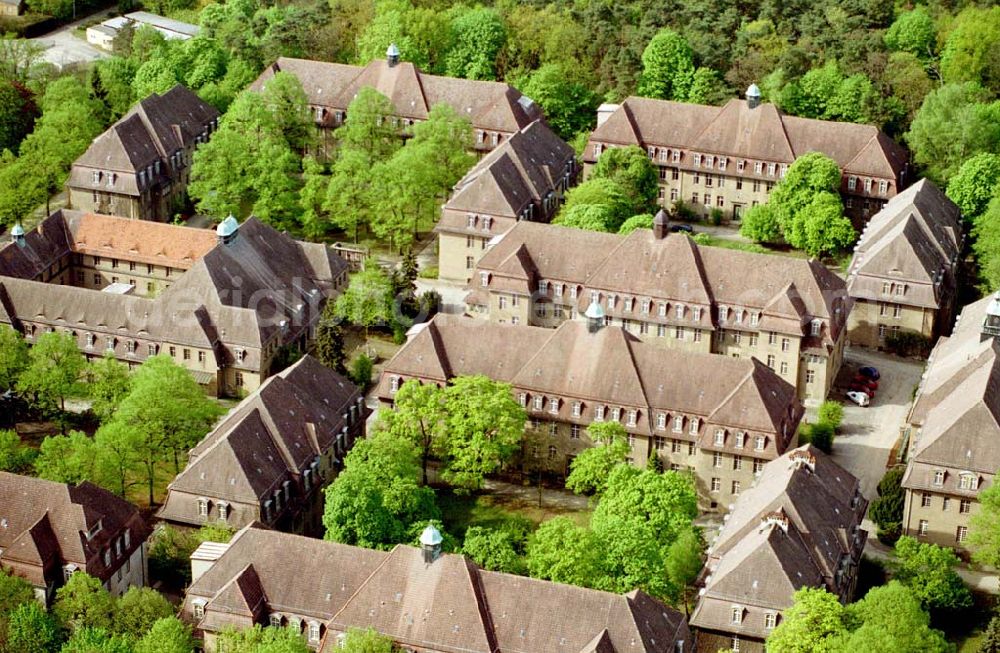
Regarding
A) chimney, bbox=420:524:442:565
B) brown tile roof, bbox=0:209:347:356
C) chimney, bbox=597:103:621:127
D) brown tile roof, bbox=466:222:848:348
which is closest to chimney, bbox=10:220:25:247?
brown tile roof, bbox=0:209:347:356

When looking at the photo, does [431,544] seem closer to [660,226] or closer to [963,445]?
[963,445]

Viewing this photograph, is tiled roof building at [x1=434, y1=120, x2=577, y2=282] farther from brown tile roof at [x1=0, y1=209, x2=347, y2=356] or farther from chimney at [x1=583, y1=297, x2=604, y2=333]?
chimney at [x1=583, y1=297, x2=604, y2=333]

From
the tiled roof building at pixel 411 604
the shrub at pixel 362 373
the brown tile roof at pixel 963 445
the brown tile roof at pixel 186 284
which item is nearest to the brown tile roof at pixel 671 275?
the shrub at pixel 362 373

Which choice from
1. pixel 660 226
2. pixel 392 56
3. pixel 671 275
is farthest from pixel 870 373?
pixel 392 56

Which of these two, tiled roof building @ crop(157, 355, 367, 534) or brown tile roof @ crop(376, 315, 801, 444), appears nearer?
tiled roof building @ crop(157, 355, 367, 534)

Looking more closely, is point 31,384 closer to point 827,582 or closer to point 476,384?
point 476,384
